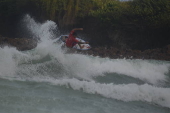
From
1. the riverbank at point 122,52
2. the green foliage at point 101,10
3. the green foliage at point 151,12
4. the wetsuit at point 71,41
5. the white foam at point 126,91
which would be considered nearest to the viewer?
the white foam at point 126,91

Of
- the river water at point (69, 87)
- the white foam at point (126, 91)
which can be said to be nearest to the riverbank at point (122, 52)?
the river water at point (69, 87)

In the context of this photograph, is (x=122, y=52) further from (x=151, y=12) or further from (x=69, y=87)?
(x=69, y=87)

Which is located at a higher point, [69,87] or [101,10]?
[101,10]

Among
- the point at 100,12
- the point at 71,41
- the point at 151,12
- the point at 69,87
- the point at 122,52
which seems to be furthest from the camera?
the point at 100,12

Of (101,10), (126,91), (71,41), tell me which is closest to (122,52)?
(101,10)

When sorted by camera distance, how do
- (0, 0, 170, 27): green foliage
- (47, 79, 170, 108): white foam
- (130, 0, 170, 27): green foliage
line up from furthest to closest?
1. (0, 0, 170, 27): green foliage
2. (130, 0, 170, 27): green foliage
3. (47, 79, 170, 108): white foam

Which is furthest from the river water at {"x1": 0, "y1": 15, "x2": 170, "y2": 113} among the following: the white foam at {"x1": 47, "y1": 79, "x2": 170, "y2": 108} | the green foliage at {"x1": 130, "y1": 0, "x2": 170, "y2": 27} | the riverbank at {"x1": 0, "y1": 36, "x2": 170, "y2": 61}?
the green foliage at {"x1": 130, "y1": 0, "x2": 170, "y2": 27}

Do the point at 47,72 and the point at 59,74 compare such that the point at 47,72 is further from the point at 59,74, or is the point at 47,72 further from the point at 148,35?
the point at 148,35

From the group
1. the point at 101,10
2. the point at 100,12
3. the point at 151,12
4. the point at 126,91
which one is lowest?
the point at 126,91

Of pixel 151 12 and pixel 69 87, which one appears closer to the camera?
pixel 69 87

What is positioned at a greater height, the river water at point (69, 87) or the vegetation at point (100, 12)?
the vegetation at point (100, 12)

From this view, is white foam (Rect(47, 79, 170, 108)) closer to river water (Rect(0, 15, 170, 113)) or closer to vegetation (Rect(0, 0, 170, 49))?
river water (Rect(0, 15, 170, 113))

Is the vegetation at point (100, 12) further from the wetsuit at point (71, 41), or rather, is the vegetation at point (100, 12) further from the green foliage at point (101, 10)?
the wetsuit at point (71, 41)

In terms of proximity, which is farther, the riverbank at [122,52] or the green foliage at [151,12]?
the green foliage at [151,12]
